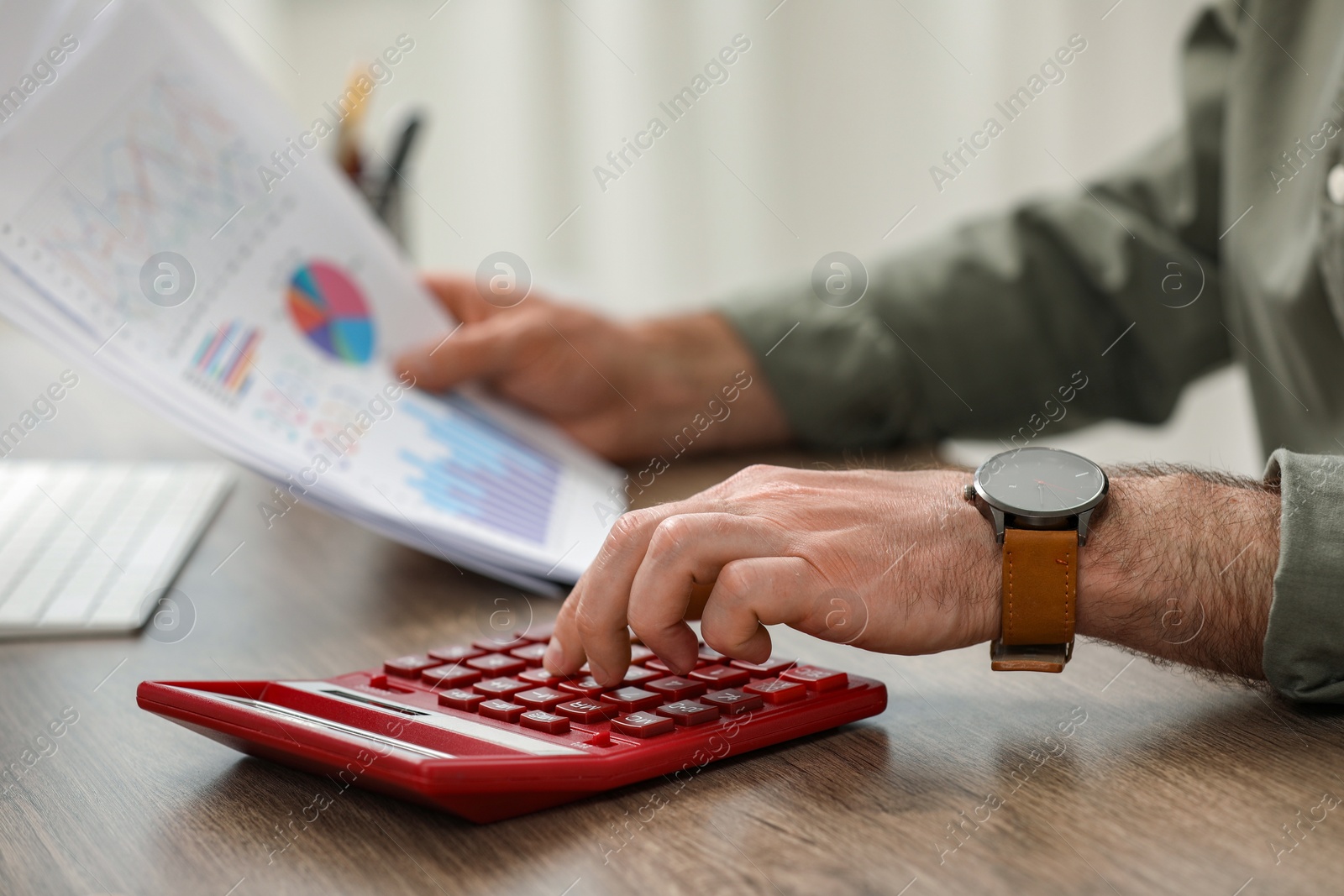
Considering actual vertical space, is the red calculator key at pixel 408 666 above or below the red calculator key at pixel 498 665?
above

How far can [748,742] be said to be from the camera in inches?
17.2

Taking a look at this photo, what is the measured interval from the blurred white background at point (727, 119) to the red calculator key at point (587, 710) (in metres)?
1.36

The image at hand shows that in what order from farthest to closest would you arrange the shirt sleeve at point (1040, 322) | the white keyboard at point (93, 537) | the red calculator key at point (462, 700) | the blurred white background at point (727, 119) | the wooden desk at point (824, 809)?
the blurred white background at point (727, 119), the shirt sleeve at point (1040, 322), the white keyboard at point (93, 537), the red calculator key at point (462, 700), the wooden desk at point (824, 809)

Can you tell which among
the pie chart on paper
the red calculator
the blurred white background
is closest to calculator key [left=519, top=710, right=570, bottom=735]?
the red calculator

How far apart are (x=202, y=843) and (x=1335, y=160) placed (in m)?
0.74

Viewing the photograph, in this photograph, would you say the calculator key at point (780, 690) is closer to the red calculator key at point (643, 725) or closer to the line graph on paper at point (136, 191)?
the red calculator key at point (643, 725)

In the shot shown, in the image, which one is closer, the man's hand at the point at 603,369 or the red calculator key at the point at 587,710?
the red calculator key at the point at 587,710

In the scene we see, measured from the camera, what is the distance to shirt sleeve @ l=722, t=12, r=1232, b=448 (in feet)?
3.26

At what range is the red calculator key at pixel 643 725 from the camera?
1.40ft

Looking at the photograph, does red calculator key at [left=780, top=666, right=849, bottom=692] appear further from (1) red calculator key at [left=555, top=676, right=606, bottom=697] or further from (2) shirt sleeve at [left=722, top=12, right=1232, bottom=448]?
(2) shirt sleeve at [left=722, top=12, right=1232, bottom=448]

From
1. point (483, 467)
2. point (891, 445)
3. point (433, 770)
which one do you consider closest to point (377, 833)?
point (433, 770)

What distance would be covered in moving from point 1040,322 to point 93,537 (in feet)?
2.54

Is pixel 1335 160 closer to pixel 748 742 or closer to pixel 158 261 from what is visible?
pixel 748 742

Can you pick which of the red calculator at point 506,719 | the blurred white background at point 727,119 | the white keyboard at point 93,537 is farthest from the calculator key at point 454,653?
the blurred white background at point 727,119
